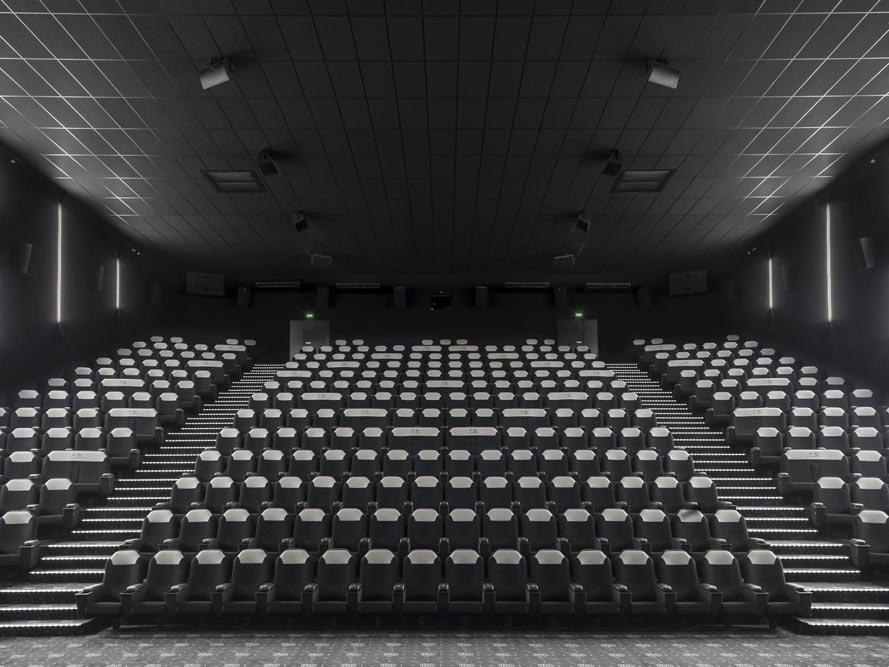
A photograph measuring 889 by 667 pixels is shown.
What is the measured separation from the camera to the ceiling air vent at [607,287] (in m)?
13.0

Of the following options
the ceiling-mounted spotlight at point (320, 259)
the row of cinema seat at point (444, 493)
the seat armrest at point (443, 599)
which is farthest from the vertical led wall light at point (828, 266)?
the ceiling-mounted spotlight at point (320, 259)

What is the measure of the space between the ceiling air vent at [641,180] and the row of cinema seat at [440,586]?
15.2ft

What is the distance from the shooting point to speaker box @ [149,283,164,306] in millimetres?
11742

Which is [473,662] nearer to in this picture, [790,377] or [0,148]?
[790,377]

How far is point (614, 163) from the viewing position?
7.25m

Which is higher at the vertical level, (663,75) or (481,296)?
(663,75)

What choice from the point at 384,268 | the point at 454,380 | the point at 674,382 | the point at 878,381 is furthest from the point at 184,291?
the point at 878,381

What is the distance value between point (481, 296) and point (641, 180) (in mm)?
5114

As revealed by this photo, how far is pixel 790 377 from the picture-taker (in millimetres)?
8930

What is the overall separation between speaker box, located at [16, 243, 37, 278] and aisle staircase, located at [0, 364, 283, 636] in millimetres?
2670

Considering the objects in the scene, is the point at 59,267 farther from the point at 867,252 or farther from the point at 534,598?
the point at 867,252

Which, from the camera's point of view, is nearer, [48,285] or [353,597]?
[353,597]

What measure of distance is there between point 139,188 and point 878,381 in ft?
31.8

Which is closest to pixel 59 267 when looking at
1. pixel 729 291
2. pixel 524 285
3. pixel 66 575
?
pixel 66 575
